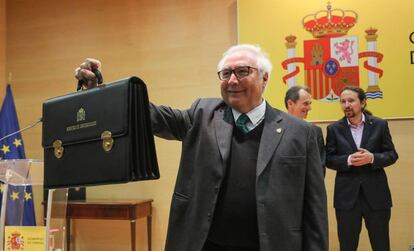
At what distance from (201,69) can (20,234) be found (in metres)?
3.48

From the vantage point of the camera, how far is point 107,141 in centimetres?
151

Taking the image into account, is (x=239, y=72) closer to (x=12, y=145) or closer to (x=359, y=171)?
(x=359, y=171)

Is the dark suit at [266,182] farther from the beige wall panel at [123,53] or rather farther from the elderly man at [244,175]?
the beige wall panel at [123,53]

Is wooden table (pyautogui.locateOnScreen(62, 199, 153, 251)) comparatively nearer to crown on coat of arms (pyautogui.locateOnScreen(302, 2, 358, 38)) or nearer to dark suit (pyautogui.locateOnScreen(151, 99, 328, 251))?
crown on coat of arms (pyautogui.locateOnScreen(302, 2, 358, 38))

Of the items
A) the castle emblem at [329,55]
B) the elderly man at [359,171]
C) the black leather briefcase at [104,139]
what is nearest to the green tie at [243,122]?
the black leather briefcase at [104,139]

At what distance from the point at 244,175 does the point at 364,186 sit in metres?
2.56

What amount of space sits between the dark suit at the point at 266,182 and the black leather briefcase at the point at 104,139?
0.32m

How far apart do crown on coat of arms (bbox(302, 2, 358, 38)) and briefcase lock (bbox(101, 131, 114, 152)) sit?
12.9 ft

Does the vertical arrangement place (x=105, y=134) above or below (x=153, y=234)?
above

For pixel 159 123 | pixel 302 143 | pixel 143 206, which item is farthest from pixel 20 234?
pixel 143 206

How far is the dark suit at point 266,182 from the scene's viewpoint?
1755 millimetres

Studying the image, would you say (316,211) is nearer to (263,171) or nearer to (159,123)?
(263,171)

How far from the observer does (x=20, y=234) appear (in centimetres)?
238

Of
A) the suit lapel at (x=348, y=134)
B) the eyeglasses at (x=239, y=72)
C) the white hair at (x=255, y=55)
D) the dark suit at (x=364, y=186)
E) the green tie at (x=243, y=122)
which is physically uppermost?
the white hair at (x=255, y=55)
